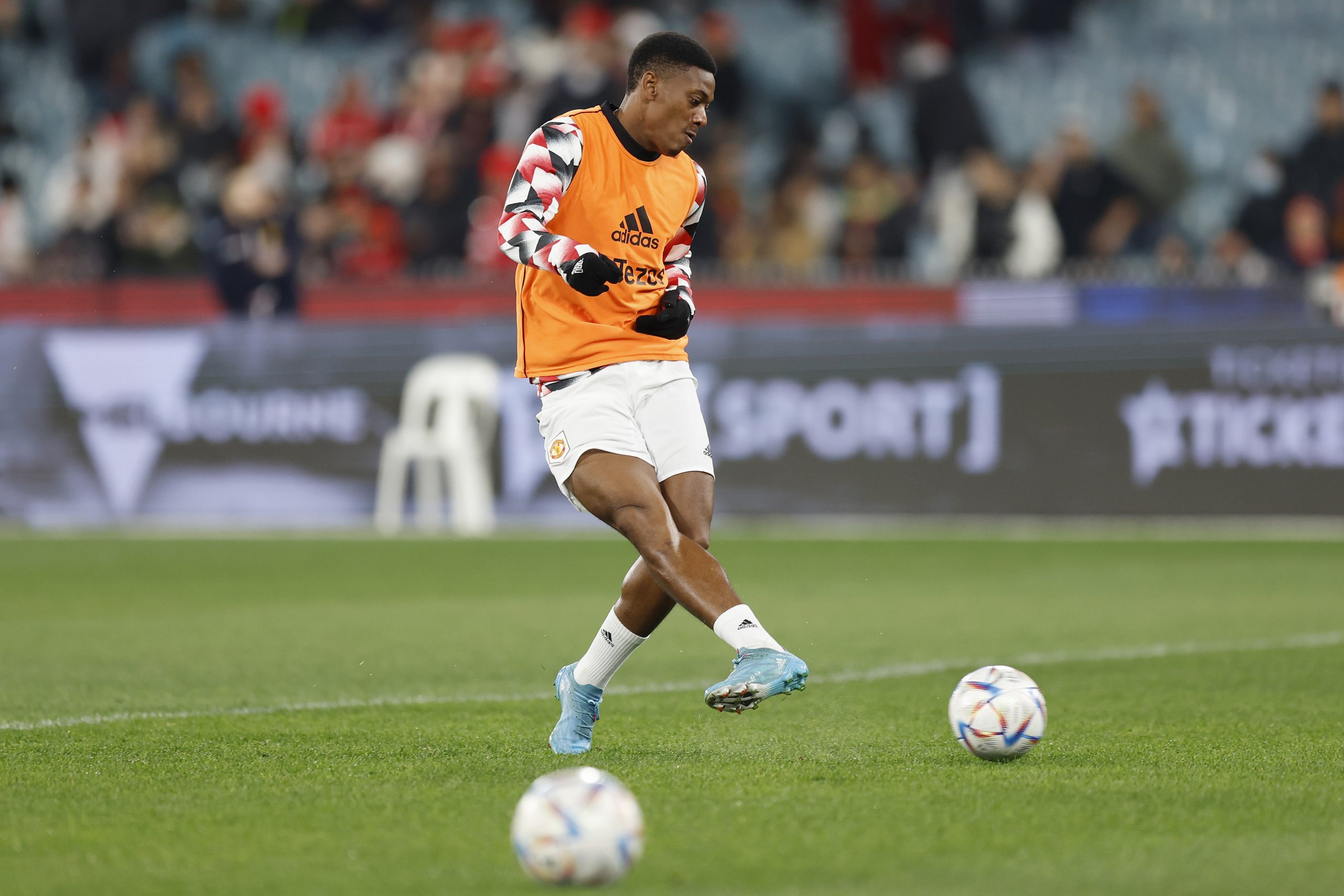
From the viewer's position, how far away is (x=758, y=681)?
16.3 ft

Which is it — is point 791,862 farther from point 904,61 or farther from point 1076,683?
point 904,61

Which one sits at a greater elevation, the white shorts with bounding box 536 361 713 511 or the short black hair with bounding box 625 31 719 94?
the short black hair with bounding box 625 31 719 94

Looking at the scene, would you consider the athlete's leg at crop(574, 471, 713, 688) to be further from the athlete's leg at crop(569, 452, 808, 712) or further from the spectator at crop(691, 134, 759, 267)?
the spectator at crop(691, 134, 759, 267)

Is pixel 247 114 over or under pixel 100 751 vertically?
over

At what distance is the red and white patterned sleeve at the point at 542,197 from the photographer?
17.9ft

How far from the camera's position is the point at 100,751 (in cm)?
566

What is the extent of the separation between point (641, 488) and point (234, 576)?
6772mm

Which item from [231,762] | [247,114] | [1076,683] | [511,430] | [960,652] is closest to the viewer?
[231,762]

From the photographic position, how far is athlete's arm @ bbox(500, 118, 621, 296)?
541 cm

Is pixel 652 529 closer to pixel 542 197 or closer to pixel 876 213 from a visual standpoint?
pixel 542 197

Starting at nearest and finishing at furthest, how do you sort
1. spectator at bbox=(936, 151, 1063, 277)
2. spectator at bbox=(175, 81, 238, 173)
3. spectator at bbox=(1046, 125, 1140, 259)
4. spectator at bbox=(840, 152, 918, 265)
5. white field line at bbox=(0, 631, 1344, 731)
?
white field line at bbox=(0, 631, 1344, 731) < spectator at bbox=(936, 151, 1063, 277) < spectator at bbox=(1046, 125, 1140, 259) < spectator at bbox=(840, 152, 918, 265) < spectator at bbox=(175, 81, 238, 173)

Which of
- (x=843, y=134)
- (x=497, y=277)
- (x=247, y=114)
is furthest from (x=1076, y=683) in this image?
(x=247, y=114)

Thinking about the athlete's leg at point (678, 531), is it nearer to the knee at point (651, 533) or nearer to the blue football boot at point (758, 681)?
the knee at point (651, 533)

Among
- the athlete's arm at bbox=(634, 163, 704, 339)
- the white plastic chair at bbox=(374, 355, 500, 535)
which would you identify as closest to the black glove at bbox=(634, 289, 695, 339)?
the athlete's arm at bbox=(634, 163, 704, 339)
